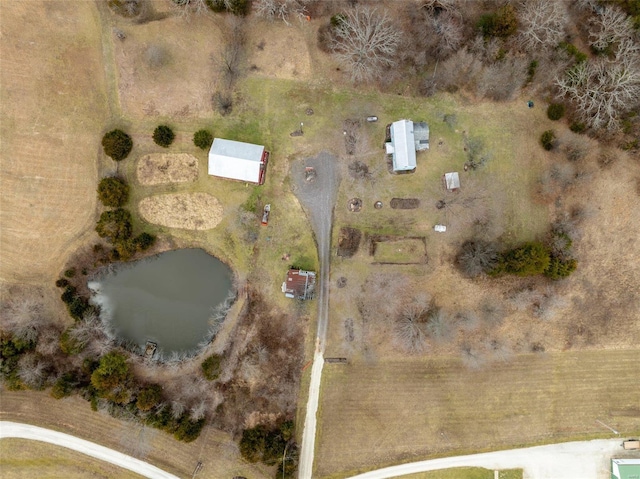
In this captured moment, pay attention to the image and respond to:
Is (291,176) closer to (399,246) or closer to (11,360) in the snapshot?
(399,246)

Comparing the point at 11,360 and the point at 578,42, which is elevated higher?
the point at 578,42

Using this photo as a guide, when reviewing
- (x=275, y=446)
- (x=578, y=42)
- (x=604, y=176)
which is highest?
(x=578, y=42)

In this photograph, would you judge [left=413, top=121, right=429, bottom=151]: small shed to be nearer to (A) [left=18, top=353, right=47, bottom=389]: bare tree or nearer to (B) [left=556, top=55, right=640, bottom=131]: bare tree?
(B) [left=556, top=55, right=640, bottom=131]: bare tree

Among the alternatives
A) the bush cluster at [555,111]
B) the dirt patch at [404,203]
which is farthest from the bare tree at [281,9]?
the bush cluster at [555,111]

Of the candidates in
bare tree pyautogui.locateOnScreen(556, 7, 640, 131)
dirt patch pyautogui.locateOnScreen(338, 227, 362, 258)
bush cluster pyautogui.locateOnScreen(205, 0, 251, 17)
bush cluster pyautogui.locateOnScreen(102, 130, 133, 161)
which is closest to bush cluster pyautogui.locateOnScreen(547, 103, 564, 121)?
bare tree pyautogui.locateOnScreen(556, 7, 640, 131)

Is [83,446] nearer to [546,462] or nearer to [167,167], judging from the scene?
[167,167]

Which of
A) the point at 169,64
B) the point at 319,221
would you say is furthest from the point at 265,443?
the point at 169,64

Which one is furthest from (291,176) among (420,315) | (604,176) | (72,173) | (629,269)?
(629,269)
